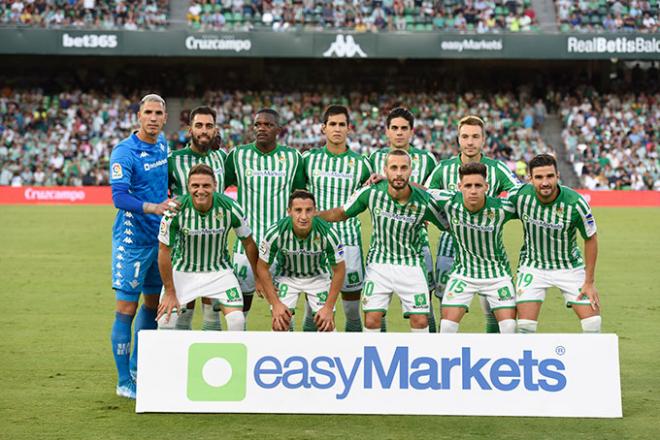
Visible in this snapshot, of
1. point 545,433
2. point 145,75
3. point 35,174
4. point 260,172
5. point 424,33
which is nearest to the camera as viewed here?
point 545,433

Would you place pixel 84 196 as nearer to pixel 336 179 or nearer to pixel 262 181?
pixel 262 181

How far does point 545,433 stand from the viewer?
600 cm

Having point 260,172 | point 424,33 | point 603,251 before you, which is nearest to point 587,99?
point 424,33

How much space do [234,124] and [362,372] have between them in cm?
2712

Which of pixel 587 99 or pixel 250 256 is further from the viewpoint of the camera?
pixel 587 99

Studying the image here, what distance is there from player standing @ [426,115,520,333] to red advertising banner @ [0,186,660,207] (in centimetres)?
1944

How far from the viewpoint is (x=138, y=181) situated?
7.20 m

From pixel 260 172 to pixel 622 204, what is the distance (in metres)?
21.0

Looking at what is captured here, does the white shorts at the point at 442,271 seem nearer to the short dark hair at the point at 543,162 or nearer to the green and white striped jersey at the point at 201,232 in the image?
the short dark hair at the point at 543,162

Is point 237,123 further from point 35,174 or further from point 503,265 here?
point 503,265

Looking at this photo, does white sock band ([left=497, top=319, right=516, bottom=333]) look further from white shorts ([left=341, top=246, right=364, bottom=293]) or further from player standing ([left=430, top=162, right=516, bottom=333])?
white shorts ([left=341, top=246, right=364, bottom=293])

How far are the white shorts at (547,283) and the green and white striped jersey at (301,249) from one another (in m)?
1.42

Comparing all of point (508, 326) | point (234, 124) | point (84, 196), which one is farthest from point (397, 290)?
point (234, 124)

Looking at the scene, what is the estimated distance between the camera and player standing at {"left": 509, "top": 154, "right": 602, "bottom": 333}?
6.98 metres
